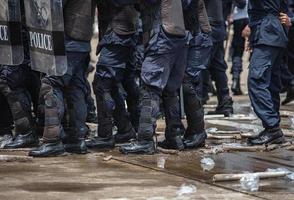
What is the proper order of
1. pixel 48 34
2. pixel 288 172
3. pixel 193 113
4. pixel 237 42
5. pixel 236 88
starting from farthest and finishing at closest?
1. pixel 236 88
2. pixel 237 42
3. pixel 193 113
4. pixel 48 34
5. pixel 288 172

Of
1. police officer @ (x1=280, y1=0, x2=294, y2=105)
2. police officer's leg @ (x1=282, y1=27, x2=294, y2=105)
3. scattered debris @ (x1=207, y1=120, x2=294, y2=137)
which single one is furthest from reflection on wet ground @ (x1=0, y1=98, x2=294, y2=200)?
police officer's leg @ (x1=282, y1=27, x2=294, y2=105)

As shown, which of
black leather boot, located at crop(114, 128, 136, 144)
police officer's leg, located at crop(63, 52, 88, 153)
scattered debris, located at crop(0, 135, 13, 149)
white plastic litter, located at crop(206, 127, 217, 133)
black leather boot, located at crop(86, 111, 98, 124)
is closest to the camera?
police officer's leg, located at crop(63, 52, 88, 153)

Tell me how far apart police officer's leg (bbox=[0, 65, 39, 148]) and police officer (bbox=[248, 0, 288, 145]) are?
2.21 metres

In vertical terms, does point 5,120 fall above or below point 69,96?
below

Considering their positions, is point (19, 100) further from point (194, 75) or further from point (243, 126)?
point (243, 126)

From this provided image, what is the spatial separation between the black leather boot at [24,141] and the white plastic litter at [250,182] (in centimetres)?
238

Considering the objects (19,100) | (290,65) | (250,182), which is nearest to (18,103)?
(19,100)

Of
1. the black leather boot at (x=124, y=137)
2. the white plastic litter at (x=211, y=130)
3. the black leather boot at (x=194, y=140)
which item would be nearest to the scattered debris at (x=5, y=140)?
the black leather boot at (x=124, y=137)

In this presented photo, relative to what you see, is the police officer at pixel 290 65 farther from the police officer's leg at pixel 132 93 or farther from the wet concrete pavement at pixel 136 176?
the wet concrete pavement at pixel 136 176

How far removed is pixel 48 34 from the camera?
6309 millimetres

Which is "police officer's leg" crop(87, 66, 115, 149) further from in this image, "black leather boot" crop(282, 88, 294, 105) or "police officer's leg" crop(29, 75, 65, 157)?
"black leather boot" crop(282, 88, 294, 105)

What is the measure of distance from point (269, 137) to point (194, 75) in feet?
3.24

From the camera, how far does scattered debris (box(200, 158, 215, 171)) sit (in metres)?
6.29

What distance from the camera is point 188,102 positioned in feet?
23.8
